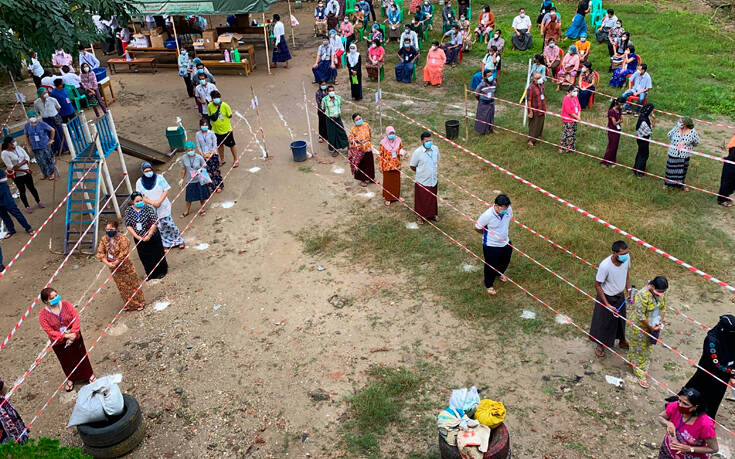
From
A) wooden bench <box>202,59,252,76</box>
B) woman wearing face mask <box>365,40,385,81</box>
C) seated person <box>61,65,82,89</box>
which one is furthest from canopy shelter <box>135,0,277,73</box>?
woman wearing face mask <box>365,40,385,81</box>

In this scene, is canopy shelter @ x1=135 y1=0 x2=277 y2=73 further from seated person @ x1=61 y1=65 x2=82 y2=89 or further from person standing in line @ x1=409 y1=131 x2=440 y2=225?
person standing in line @ x1=409 y1=131 x2=440 y2=225

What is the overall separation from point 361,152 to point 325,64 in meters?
7.22

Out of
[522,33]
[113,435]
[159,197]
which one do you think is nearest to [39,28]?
[159,197]

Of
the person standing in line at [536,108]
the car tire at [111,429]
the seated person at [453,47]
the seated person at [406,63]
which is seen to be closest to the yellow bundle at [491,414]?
the car tire at [111,429]

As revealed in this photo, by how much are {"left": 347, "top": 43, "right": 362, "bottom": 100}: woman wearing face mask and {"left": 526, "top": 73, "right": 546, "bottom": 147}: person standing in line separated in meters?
5.21

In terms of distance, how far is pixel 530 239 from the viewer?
953 cm

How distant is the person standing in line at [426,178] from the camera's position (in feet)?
31.6

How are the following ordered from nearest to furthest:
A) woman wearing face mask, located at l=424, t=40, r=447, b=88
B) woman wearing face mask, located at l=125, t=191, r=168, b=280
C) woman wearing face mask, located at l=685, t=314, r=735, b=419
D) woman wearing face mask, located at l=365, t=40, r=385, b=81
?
woman wearing face mask, located at l=685, t=314, r=735, b=419, woman wearing face mask, located at l=125, t=191, r=168, b=280, woman wearing face mask, located at l=424, t=40, r=447, b=88, woman wearing face mask, located at l=365, t=40, r=385, b=81

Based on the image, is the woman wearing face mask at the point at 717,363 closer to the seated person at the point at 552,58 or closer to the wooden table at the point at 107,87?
the seated person at the point at 552,58

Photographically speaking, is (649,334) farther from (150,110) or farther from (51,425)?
(150,110)

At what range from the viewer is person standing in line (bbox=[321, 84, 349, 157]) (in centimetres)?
1295

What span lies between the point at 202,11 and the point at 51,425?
1468 centimetres

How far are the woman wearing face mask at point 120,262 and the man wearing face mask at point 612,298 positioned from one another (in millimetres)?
6481

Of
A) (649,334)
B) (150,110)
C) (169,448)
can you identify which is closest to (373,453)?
(169,448)
